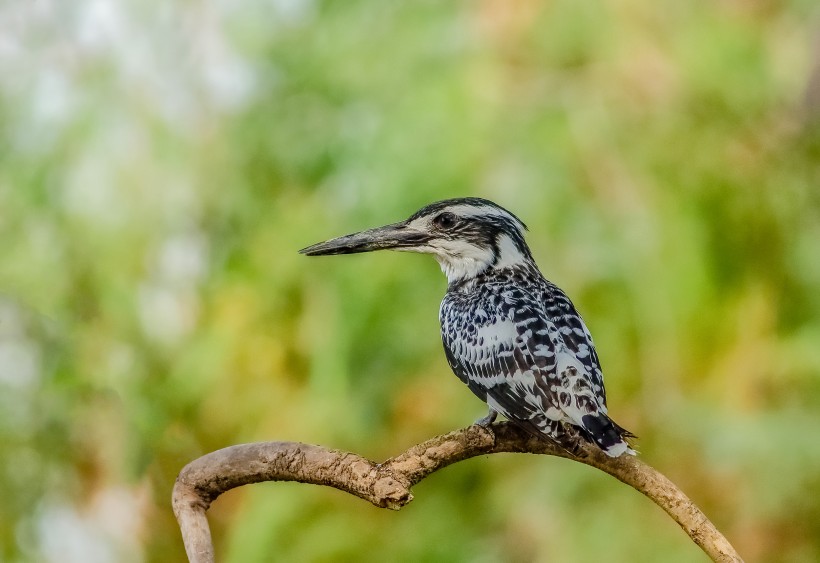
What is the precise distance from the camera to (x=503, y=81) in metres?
4.47

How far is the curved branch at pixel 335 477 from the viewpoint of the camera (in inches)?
65.7

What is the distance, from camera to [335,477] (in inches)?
66.2

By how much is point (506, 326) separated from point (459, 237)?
254 millimetres

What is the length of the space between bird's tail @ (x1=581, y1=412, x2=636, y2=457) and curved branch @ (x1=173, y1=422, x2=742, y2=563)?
0.02 meters

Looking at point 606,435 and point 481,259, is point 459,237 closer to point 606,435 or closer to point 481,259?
point 481,259

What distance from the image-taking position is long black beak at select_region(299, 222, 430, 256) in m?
1.99

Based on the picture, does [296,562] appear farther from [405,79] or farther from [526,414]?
[526,414]

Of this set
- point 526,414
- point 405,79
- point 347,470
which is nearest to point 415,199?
point 405,79

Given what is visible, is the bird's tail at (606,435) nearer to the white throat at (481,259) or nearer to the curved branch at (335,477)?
the curved branch at (335,477)

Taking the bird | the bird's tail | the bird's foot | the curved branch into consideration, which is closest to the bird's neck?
the bird

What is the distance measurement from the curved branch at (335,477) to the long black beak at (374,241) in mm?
353

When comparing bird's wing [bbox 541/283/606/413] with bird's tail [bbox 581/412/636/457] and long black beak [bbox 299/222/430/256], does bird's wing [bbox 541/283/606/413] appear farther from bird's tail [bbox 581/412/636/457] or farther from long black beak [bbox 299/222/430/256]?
long black beak [bbox 299/222/430/256]

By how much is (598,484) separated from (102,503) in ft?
6.20

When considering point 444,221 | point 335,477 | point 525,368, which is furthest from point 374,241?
point 335,477
